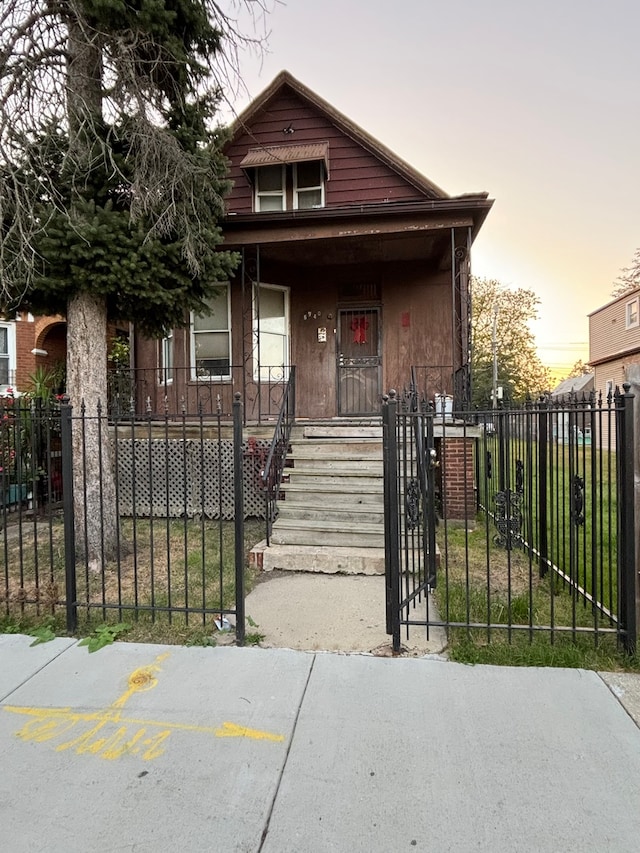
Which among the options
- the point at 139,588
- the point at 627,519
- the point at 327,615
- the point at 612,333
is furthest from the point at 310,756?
the point at 612,333

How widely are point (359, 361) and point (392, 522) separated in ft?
21.5

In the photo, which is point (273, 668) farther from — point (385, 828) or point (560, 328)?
point (560, 328)

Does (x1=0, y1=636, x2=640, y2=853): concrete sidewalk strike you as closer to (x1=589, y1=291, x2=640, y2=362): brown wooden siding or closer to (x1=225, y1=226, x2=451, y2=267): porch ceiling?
(x1=225, y1=226, x2=451, y2=267): porch ceiling

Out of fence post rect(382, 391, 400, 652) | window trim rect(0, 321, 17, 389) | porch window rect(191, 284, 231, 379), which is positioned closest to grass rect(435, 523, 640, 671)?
fence post rect(382, 391, 400, 652)

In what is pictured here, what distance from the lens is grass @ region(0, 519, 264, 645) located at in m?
3.64

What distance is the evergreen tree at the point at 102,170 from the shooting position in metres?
4.71

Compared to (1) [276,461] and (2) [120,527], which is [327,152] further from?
(2) [120,527]

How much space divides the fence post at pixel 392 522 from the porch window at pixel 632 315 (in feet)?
65.5

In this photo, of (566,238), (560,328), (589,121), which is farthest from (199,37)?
(560,328)

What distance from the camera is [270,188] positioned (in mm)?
10102

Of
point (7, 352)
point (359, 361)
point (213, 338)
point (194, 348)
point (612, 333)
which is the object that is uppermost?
point (612, 333)

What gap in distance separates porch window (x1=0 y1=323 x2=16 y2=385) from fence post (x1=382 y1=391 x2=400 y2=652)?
13.0m

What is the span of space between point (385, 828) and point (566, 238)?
24.4 meters

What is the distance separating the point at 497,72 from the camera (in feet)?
33.2
